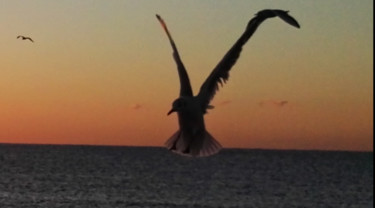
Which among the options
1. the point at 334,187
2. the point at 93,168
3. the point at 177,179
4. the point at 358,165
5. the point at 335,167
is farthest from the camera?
the point at 358,165

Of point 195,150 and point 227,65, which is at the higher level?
point 227,65

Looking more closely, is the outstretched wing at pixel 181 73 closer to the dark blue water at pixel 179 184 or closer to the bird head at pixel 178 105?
the bird head at pixel 178 105

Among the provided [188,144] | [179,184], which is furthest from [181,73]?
[179,184]

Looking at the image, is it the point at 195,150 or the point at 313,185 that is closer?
the point at 195,150

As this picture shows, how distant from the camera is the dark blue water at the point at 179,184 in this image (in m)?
45.1

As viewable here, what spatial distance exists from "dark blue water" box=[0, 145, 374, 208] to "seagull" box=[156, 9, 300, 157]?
3609 cm

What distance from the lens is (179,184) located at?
5594 cm

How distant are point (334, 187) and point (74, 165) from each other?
2752 cm

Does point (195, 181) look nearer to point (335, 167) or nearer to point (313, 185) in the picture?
point (313, 185)

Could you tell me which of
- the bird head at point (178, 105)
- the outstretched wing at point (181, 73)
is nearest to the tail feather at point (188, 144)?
the outstretched wing at point (181, 73)

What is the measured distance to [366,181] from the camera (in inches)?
2496

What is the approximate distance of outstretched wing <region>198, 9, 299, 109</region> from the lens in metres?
5.29

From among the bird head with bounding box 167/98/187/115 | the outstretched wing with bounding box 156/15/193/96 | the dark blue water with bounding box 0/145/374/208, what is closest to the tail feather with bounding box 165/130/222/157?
the outstretched wing with bounding box 156/15/193/96

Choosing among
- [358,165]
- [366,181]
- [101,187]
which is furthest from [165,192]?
[358,165]
